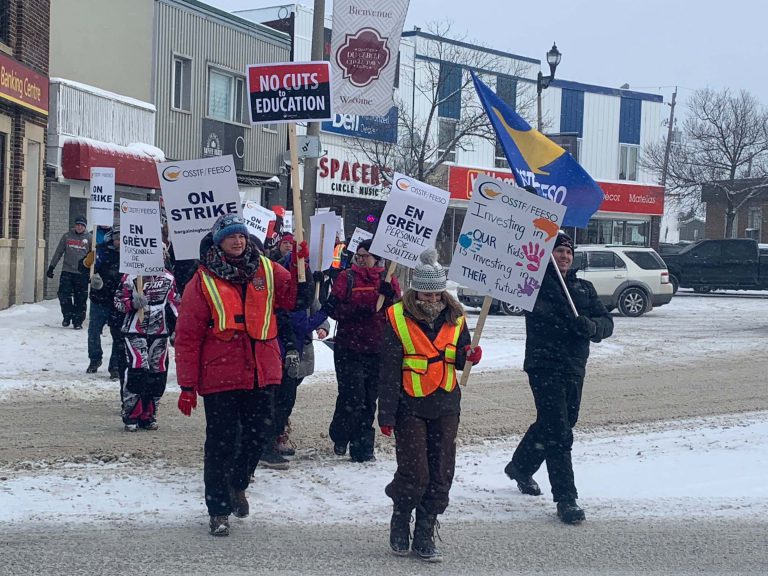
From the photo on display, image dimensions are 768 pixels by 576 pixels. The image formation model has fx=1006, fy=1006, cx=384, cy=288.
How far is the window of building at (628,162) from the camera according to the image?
48.1 metres

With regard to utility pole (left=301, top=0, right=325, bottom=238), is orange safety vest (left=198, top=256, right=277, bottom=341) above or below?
below

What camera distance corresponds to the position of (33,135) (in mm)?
19281

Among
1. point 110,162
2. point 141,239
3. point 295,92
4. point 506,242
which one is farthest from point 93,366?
point 110,162

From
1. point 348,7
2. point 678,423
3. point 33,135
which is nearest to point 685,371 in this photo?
point 678,423

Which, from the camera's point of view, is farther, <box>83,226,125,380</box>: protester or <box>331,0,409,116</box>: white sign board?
<box>331,0,409,116</box>: white sign board

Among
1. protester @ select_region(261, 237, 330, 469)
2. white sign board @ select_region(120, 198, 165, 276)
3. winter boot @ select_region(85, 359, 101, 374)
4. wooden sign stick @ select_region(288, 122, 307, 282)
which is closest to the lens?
wooden sign stick @ select_region(288, 122, 307, 282)

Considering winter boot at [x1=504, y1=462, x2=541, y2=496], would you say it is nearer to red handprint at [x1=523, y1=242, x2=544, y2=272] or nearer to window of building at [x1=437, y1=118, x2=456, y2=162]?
red handprint at [x1=523, y1=242, x2=544, y2=272]

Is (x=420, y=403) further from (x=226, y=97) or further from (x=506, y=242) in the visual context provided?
(x=226, y=97)

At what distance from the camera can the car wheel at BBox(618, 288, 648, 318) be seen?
22.9 meters

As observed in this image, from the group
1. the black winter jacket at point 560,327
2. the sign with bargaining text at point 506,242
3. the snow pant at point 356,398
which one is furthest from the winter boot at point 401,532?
the snow pant at point 356,398

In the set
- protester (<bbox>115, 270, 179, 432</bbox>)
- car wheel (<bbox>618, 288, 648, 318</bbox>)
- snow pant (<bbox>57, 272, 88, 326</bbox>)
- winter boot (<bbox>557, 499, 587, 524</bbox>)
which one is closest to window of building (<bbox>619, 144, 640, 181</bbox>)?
car wheel (<bbox>618, 288, 648, 318</bbox>)

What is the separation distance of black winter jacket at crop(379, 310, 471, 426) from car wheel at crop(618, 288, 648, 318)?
17815 millimetres

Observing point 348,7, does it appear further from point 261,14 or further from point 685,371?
point 261,14

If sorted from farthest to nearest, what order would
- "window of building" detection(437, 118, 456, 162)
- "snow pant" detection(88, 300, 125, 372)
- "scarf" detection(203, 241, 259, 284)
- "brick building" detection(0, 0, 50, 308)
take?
"window of building" detection(437, 118, 456, 162), "brick building" detection(0, 0, 50, 308), "snow pant" detection(88, 300, 125, 372), "scarf" detection(203, 241, 259, 284)
